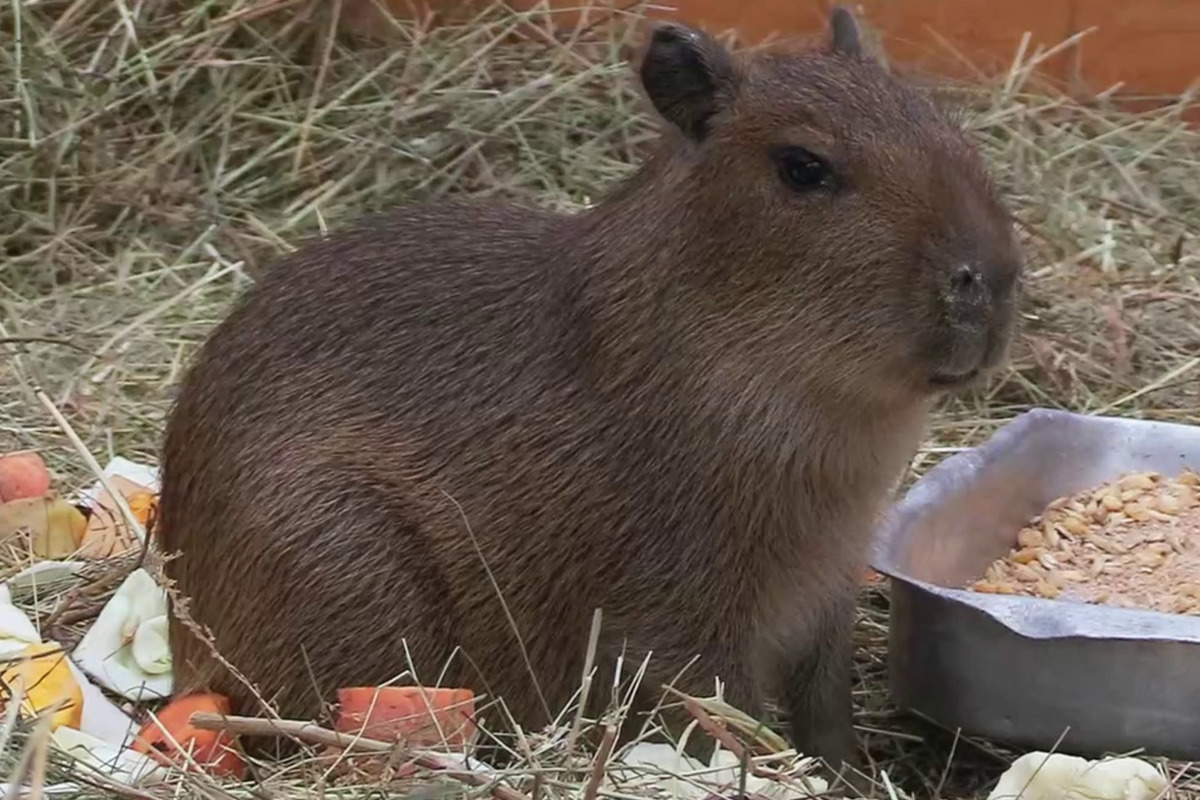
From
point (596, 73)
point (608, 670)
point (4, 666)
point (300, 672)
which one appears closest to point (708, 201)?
point (608, 670)

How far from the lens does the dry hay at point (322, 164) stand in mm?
4965

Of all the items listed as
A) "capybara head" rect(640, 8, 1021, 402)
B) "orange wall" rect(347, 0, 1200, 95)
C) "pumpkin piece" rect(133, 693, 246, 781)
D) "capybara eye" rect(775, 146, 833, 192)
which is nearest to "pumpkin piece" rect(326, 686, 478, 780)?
"pumpkin piece" rect(133, 693, 246, 781)

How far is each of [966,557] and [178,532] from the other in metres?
1.51

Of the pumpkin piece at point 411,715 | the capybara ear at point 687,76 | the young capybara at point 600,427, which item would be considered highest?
the capybara ear at point 687,76

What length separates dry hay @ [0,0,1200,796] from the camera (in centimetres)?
496

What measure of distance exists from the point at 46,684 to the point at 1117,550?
1.98m

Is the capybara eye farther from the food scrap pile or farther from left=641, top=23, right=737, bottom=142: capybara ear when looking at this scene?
the food scrap pile

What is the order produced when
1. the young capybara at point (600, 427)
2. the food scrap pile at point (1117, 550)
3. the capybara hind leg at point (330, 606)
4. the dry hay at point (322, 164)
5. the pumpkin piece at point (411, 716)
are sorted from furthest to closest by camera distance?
the dry hay at point (322, 164)
the food scrap pile at point (1117, 550)
the capybara hind leg at point (330, 606)
the young capybara at point (600, 427)
the pumpkin piece at point (411, 716)

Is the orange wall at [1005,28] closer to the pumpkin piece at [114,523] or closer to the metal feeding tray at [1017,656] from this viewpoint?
the pumpkin piece at [114,523]

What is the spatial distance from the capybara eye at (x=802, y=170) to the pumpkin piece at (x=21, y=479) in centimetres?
184

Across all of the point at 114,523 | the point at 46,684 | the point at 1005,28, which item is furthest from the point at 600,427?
the point at 1005,28

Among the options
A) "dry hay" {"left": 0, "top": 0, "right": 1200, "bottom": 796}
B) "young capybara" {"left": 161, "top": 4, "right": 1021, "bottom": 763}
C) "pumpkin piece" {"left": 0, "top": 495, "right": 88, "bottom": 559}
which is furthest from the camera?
"dry hay" {"left": 0, "top": 0, "right": 1200, "bottom": 796}

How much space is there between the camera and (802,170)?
304 cm

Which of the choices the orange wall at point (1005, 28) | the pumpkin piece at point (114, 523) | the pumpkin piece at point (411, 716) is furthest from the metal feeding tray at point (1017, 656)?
the orange wall at point (1005, 28)
